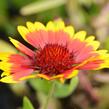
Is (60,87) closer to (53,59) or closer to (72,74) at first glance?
(53,59)

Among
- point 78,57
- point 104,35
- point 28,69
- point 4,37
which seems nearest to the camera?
point 28,69

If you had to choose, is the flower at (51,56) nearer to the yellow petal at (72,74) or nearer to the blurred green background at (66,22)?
the yellow petal at (72,74)

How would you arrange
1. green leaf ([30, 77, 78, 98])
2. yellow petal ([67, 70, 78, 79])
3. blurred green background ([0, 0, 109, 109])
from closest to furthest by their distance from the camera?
yellow petal ([67, 70, 78, 79]) → green leaf ([30, 77, 78, 98]) → blurred green background ([0, 0, 109, 109])

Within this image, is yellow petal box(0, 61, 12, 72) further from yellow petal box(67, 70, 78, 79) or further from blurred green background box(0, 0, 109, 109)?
blurred green background box(0, 0, 109, 109)

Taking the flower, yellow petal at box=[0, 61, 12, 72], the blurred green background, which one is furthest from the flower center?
the blurred green background

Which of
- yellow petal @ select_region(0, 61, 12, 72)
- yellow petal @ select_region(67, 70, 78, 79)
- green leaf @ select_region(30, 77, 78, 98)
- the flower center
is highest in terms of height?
the flower center

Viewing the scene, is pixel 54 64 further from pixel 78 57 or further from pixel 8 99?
pixel 8 99

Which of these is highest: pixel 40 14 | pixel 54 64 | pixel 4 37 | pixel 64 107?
pixel 40 14

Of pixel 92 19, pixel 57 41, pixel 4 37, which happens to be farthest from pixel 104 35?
pixel 57 41
